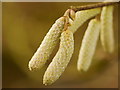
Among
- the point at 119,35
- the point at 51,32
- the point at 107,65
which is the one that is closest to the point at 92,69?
the point at 107,65

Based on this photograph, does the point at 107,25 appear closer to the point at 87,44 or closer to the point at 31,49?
the point at 87,44

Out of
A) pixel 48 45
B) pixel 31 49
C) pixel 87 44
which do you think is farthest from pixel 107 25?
pixel 31 49

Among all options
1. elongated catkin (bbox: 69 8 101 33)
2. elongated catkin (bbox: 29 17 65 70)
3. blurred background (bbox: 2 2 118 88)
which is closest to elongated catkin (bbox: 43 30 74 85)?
elongated catkin (bbox: 29 17 65 70)

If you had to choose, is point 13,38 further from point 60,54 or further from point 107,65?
point 60,54

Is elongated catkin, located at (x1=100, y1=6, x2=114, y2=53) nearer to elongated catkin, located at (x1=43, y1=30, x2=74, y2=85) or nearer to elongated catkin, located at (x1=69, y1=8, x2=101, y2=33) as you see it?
elongated catkin, located at (x1=69, y1=8, x2=101, y2=33)

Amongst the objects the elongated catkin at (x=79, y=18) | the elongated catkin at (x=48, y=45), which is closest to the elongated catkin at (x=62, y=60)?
the elongated catkin at (x=48, y=45)
